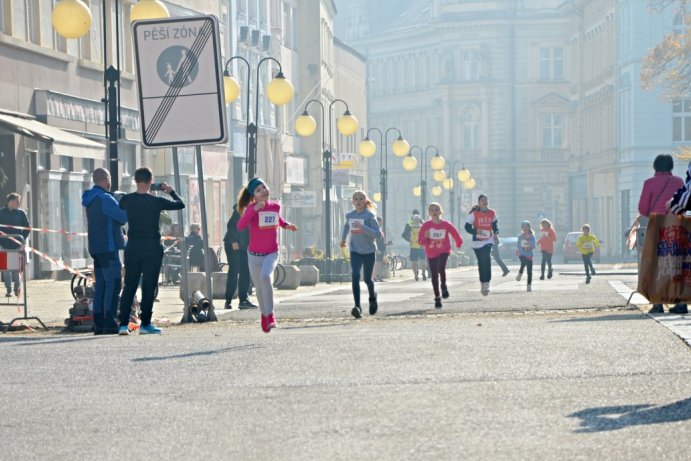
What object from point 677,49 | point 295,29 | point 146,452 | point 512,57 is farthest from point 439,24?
point 146,452

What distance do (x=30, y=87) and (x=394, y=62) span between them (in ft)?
321

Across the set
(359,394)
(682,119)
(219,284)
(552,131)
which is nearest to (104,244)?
(359,394)

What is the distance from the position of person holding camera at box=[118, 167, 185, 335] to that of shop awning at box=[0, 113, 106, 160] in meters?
13.7

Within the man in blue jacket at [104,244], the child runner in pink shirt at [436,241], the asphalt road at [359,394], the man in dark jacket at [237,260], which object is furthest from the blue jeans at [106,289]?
the child runner in pink shirt at [436,241]

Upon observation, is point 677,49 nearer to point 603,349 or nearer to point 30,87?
point 30,87

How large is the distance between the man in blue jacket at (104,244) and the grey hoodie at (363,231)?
4.26m

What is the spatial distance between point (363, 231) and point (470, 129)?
10146 cm

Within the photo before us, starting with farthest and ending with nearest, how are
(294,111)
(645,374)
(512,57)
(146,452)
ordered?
(512,57) → (294,111) → (645,374) → (146,452)

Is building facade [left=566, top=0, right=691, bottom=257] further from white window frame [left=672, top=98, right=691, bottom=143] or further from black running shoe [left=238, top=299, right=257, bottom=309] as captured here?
black running shoe [left=238, top=299, right=257, bottom=309]

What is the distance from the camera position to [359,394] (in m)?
10.1

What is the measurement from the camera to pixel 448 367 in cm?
1145

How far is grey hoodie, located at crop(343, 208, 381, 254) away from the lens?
69.1ft

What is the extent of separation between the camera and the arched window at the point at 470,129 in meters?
121

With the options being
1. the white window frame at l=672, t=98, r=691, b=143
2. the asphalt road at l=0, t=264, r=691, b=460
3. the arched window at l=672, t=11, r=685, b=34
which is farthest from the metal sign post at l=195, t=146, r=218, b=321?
the white window frame at l=672, t=98, r=691, b=143
